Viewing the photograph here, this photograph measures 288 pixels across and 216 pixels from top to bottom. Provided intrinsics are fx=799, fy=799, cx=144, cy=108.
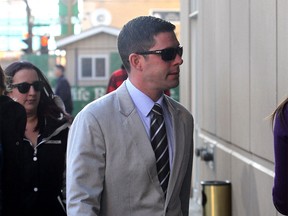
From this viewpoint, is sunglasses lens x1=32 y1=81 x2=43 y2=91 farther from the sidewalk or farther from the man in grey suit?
the sidewalk

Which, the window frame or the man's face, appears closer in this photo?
the man's face

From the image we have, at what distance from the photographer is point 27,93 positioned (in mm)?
5527

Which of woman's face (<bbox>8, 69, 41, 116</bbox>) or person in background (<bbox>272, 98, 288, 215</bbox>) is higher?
woman's face (<bbox>8, 69, 41, 116</bbox>)

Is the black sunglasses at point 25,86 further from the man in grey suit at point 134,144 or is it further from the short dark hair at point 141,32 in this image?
the short dark hair at point 141,32

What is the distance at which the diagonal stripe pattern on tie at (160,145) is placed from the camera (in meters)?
4.09

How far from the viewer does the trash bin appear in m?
7.00

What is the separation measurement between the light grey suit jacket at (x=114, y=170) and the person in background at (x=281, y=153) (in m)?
0.63

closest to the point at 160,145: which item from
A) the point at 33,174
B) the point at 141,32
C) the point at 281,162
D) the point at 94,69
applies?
the point at 141,32

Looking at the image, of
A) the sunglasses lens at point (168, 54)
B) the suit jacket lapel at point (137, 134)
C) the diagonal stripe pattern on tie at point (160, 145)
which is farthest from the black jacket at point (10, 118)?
the sunglasses lens at point (168, 54)

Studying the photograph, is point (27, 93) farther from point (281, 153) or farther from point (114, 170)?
point (281, 153)

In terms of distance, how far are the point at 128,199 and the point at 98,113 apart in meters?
0.47

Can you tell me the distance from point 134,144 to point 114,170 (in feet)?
0.55

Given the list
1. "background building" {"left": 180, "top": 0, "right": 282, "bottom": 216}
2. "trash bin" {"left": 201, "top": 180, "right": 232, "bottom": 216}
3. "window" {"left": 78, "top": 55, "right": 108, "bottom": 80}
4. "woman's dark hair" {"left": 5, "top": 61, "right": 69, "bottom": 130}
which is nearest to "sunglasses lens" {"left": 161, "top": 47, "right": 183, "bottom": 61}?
"background building" {"left": 180, "top": 0, "right": 282, "bottom": 216}

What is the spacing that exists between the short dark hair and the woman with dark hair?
4.28ft
